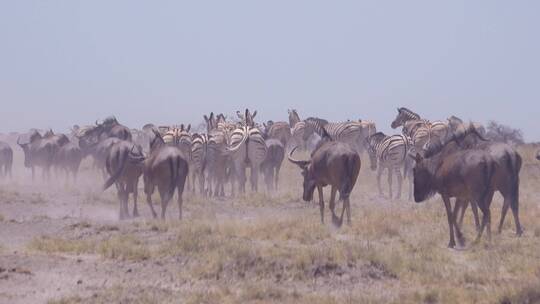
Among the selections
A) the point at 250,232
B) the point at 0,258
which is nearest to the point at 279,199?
the point at 250,232

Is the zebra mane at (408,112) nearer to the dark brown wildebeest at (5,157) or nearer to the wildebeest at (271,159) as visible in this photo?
the wildebeest at (271,159)

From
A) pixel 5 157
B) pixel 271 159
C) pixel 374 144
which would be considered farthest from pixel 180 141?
pixel 5 157

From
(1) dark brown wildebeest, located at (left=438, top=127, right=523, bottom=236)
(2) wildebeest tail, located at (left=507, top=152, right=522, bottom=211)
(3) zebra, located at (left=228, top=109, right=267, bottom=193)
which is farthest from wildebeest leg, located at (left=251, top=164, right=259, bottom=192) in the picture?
(2) wildebeest tail, located at (left=507, top=152, right=522, bottom=211)

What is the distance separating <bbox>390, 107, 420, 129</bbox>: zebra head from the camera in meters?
30.8

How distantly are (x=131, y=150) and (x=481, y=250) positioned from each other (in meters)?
8.64

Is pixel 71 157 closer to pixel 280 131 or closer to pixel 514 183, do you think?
pixel 280 131

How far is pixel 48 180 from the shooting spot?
1197 inches

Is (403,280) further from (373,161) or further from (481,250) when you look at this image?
(373,161)

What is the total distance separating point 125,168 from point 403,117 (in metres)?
14.8

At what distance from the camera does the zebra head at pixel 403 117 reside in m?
30.8

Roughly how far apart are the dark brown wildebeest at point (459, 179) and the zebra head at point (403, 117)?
53.7 feet

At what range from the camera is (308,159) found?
27562 mm

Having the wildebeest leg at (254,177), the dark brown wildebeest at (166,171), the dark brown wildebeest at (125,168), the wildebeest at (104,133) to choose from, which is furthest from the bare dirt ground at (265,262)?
the wildebeest at (104,133)

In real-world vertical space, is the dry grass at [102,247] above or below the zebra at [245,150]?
below
